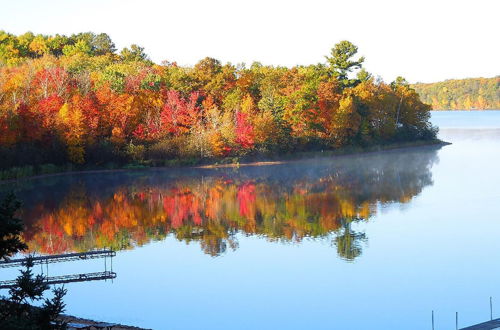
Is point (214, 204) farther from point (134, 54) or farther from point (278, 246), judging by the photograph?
point (134, 54)

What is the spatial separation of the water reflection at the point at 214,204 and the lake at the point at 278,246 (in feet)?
0.41

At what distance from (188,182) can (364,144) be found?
98.4ft

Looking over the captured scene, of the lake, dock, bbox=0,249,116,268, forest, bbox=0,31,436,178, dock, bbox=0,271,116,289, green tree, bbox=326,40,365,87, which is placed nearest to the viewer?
the lake

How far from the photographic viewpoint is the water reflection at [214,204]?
2945cm

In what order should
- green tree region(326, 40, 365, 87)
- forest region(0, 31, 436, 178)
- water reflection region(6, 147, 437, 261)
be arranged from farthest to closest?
green tree region(326, 40, 365, 87), forest region(0, 31, 436, 178), water reflection region(6, 147, 437, 261)

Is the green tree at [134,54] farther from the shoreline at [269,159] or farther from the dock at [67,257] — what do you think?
the dock at [67,257]

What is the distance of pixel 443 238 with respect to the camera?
1098 inches

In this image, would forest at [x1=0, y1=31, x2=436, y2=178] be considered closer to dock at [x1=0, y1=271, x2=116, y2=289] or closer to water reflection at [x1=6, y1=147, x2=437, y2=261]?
water reflection at [x1=6, y1=147, x2=437, y2=261]

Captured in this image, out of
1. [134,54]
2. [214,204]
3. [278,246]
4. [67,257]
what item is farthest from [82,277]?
[134,54]

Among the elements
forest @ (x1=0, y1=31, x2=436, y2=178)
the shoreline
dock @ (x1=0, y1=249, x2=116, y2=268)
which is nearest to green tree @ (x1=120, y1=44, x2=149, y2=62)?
forest @ (x1=0, y1=31, x2=436, y2=178)

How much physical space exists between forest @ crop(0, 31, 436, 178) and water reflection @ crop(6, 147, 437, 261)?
10.9 ft

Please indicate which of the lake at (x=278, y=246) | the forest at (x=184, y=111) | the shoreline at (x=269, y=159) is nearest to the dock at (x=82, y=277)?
the lake at (x=278, y=246)

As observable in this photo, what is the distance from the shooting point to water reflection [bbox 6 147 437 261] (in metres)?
29.5

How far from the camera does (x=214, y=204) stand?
128 feet
